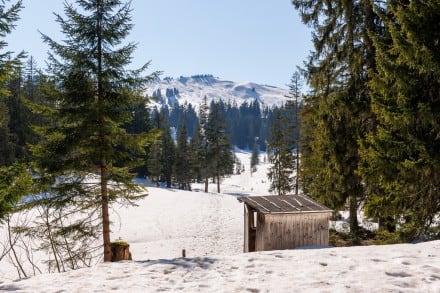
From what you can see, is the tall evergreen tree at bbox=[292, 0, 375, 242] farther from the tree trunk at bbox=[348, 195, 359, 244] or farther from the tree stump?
the tree stump

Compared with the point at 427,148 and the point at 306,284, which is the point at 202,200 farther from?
the point at 306,284

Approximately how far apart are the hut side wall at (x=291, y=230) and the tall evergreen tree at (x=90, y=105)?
4.97 metres

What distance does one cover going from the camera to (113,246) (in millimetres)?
8969

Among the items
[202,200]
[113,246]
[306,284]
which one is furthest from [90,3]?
[202,200]

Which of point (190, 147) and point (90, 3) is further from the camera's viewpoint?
point (190, 147)

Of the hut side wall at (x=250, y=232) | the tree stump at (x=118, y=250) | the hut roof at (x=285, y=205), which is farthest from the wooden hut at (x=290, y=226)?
the tree stump at (x=118, y=250)

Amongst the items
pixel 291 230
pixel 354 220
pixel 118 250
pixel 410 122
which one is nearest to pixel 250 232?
pixel 291 230

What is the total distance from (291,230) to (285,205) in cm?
100

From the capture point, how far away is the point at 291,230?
499 inches

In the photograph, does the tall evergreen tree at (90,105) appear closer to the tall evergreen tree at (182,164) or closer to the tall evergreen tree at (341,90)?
the tall evergreen tree at (341,90)

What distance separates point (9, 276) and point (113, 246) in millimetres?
9680

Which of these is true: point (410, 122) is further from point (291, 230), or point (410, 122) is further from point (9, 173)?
point (9, 173)

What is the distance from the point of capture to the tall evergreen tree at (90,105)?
10469 millimetres

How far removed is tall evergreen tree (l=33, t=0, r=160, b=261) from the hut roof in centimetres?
481
